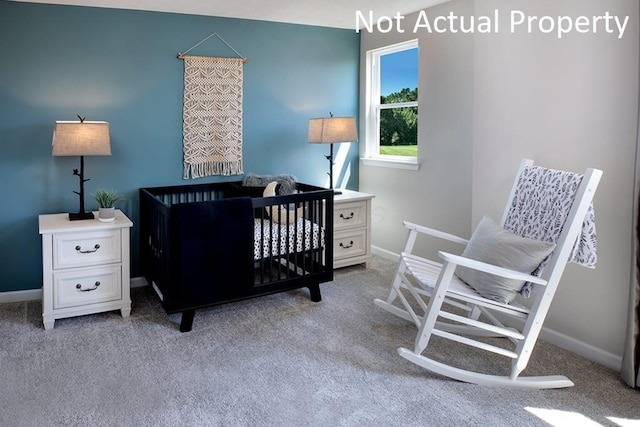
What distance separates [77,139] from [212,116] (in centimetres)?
116

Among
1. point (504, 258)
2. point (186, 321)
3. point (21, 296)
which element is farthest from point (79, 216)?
point (504, 258)

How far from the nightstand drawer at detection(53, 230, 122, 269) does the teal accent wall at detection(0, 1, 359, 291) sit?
671mm

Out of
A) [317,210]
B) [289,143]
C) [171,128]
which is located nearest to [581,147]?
[317,210]

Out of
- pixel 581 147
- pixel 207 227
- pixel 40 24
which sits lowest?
pixel 207 227

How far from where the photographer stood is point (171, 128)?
3920 mm

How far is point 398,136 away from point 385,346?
226 cm

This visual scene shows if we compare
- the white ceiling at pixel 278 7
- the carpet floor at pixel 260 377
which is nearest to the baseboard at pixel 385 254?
the carpet floor at pixel 260 377

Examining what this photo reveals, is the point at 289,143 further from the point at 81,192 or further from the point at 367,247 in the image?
the point at 81,192

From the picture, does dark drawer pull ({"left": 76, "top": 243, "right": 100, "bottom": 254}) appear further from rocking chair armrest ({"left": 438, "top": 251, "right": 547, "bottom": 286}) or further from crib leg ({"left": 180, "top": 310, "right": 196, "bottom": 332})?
rocking chair armrest ({"left": 438, "top": 251, "right": 547, "bottom": 286})

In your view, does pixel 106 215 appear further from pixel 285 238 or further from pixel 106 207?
pixel 285 238

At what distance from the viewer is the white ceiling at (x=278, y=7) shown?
3.52 meters

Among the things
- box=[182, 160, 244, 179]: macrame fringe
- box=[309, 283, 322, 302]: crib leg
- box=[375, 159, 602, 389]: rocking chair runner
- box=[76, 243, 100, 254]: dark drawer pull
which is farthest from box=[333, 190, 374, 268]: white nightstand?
box=[76, 243, 100, 254]: dark drawer pull

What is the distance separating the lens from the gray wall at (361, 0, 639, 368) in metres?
2.54

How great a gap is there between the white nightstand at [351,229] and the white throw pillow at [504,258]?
1578mm
